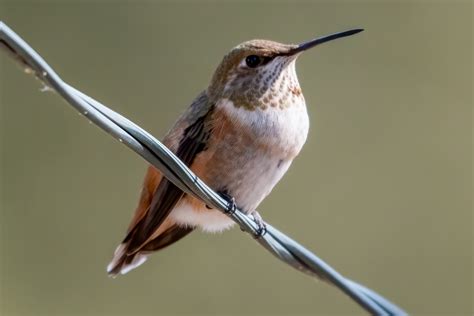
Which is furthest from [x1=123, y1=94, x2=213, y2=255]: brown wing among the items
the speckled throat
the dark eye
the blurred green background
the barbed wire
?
the blurred green background

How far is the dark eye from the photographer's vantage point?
13.0 ft

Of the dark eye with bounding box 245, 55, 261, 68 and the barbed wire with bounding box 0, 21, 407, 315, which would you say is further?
the dark eye with bounding box 245, 55, 261, 68

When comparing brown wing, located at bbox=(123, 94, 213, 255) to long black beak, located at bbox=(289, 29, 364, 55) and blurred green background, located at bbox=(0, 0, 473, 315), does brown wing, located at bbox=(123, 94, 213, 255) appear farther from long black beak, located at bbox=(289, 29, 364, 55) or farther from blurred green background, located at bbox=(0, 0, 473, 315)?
blurred green background, located at bbox=(0, 0, 473, 315)

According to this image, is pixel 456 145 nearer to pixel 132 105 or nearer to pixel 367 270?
pixel 367 270

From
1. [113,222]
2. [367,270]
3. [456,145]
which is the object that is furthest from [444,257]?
[113,222]

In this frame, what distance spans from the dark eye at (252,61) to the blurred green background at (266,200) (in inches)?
116

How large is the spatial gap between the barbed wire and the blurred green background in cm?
396

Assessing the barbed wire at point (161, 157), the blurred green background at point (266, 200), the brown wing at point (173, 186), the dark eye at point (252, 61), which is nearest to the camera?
the barbed wire at point (161, 157)

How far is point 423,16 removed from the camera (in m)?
8.87

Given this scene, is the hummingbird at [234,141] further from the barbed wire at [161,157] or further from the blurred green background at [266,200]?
the blurred green background at [266,200]

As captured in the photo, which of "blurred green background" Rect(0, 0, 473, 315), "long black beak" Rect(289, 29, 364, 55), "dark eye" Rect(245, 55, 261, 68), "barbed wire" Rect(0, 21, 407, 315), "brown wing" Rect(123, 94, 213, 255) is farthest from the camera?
"blurred green background" Rect(0, 0, 473, 315)

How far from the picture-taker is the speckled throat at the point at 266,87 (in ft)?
12.4

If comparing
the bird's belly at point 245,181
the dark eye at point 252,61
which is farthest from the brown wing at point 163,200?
the dark eye at point 252,61

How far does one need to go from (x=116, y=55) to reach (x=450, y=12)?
3717mm
